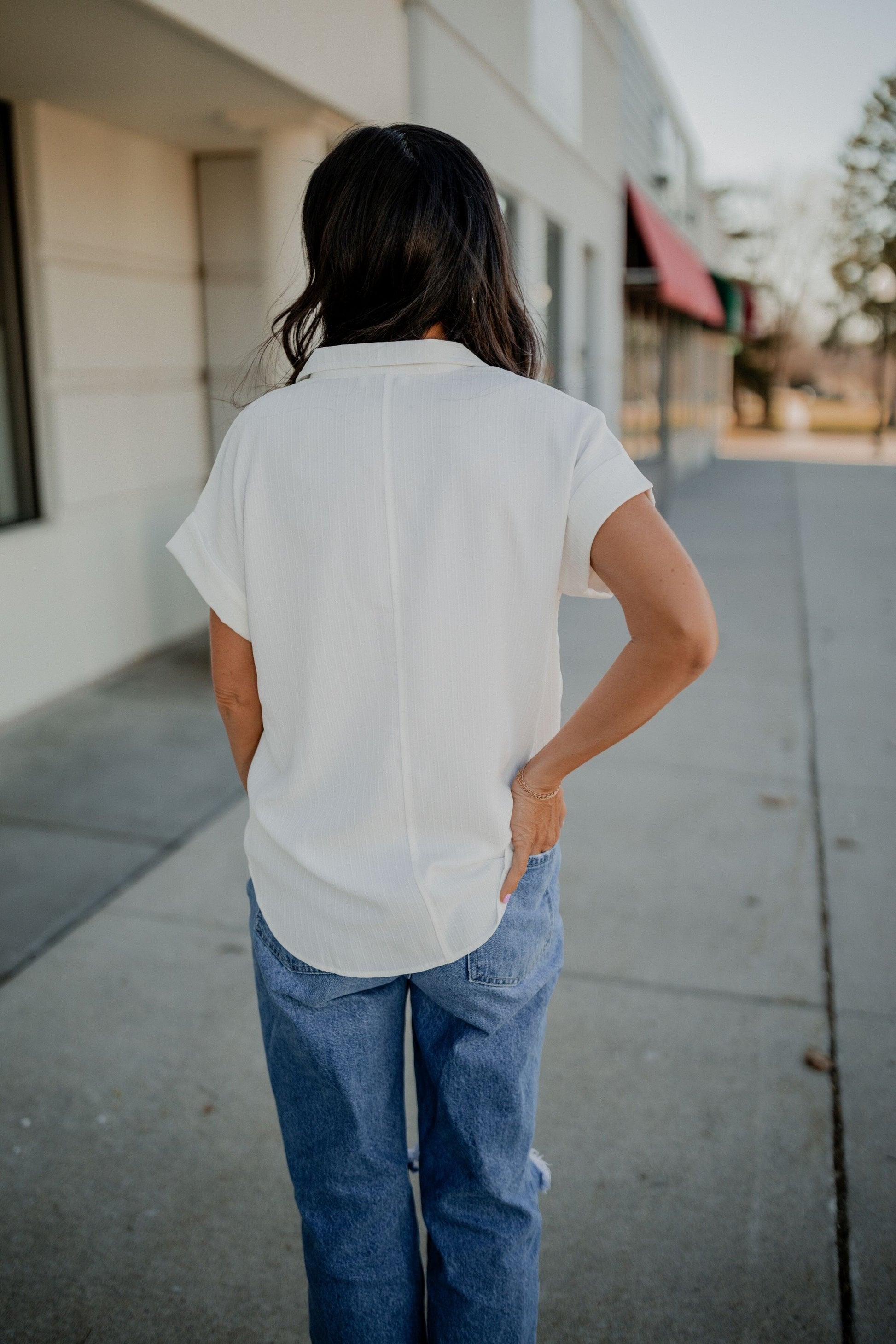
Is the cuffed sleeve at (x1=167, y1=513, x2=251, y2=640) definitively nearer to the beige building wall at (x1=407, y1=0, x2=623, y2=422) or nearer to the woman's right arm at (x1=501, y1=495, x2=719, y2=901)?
the woman's right arm at (x1=501, y1=495, x2=719, y2=901)

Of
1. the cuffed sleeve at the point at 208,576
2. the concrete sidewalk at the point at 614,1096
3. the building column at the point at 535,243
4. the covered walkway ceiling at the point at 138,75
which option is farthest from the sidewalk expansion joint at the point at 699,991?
the building column at the point at 535,243

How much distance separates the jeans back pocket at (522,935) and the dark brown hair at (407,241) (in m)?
0.66

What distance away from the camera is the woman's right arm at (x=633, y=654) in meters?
1.28

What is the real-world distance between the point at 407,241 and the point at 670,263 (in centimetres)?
1359

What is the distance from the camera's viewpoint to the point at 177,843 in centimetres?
402

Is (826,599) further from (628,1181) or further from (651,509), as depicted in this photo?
(651,509)

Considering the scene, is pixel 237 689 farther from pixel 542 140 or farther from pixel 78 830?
pixel 542 140

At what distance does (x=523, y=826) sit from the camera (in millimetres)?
1461

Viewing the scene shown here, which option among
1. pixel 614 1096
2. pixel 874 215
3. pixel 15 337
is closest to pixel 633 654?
pixel 614 1096

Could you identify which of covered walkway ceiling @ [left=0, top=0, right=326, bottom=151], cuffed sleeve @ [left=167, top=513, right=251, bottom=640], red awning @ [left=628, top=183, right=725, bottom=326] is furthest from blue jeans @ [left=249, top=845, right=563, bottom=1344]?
red awning @ [left=628, top=183, right=725, bottom=326]

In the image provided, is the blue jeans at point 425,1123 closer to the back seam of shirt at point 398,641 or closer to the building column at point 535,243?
the back seam of shirt at point 398,641

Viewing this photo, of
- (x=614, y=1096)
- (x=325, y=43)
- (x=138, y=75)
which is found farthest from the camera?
(x=325, y=43)

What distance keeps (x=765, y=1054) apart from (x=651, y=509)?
78.0 inches

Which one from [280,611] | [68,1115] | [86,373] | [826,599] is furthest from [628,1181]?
[826,599]
